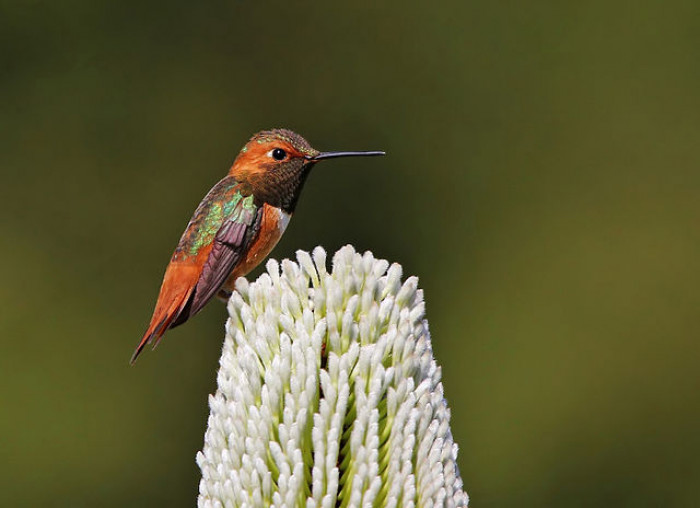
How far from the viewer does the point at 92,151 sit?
53.4ft

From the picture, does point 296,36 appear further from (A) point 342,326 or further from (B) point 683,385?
(A) point 342,326

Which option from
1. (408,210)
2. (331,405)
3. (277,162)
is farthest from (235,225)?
(408,210)

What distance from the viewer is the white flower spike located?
3010 mm

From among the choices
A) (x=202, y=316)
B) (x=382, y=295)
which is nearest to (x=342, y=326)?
(x=382, y=295)

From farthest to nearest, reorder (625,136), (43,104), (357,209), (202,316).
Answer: (43,104)
(625,136)
(357,209)
(202,316)

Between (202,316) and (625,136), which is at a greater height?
(625,136)

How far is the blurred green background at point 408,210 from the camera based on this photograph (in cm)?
1370

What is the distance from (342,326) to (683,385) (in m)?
11.3

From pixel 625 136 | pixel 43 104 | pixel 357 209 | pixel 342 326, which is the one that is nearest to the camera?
pixel 342 326

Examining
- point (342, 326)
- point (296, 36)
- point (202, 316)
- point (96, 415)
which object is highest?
point (296, 36)

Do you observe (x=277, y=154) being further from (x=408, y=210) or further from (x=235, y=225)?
(x=408, y=210)

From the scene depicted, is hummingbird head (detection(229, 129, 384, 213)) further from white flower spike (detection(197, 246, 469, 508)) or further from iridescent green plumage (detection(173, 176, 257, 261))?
white flower spike (detection(197, 246, 469, 508))

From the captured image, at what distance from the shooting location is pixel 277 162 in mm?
4906

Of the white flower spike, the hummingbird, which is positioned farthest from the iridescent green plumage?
the white flower spike
